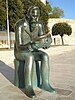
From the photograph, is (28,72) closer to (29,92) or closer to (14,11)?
(29,92)

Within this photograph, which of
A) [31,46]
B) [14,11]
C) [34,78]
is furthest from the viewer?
[14,11]

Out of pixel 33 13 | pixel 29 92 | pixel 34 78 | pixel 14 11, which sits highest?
pixel 14 11

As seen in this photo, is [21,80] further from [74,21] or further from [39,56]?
[74,21]

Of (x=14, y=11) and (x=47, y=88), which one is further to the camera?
(x=14, y=11)

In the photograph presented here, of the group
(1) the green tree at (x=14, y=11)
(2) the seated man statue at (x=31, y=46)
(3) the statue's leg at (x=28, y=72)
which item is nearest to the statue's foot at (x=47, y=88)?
(2) the seated man statue at (x=31, y=46)

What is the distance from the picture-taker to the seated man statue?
561 centimetres

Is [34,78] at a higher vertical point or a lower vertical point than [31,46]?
lower

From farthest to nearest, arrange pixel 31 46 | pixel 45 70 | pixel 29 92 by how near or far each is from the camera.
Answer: pixel 45 70, pixel 31 46, pixel 29 92

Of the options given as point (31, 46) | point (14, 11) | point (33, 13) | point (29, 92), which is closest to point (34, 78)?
point (29, 92)

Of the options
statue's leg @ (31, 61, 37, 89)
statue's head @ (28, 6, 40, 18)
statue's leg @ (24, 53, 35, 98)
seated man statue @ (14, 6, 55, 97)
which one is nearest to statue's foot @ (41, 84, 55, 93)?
seated man statue @ (14, 6, 55, 97)

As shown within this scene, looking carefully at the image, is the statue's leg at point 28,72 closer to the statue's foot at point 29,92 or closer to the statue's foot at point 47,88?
the statue's foot at point 29,92

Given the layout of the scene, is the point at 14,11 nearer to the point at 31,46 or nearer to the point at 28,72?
the point at 31,46

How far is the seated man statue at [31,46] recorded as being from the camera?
561 cm

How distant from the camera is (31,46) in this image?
18.6 feet
